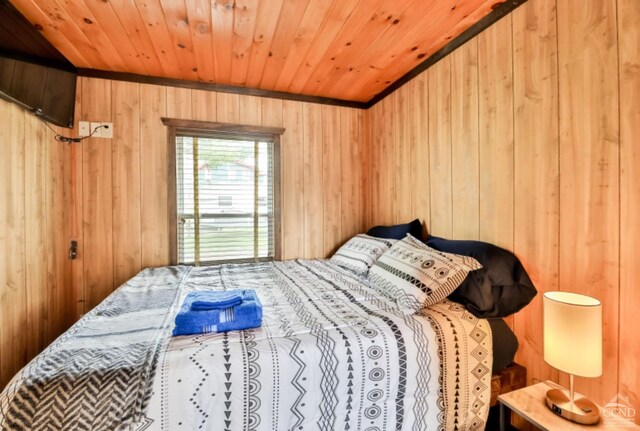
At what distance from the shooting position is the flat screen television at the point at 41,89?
5.37 ft

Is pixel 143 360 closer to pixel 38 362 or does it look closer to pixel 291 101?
pixel 38 362

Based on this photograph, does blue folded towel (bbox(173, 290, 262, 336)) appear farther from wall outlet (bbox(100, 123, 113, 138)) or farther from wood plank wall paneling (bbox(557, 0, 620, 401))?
wall outlet (bbox(100, 123, 113, 138))

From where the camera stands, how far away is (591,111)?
1.31 m

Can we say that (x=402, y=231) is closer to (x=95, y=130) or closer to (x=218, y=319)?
(x=218, y=319)

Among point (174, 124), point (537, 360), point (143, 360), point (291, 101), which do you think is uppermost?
point (291, 101)

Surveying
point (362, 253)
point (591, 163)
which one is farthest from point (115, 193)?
point (591, 163)

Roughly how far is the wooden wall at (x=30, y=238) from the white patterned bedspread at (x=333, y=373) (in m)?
Answer: 1.42

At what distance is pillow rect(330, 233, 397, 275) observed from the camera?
2277 mm

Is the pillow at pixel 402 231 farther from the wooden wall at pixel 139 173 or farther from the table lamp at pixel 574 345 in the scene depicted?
the table lamp at pixel 574 345

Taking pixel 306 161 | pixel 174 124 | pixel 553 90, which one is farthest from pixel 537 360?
pixel 174 124

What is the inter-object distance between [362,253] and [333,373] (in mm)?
1330

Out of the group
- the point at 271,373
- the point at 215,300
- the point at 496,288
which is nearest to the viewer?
the point at 271,373

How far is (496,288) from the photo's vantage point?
5.12ft

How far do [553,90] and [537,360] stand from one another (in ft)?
4.56
